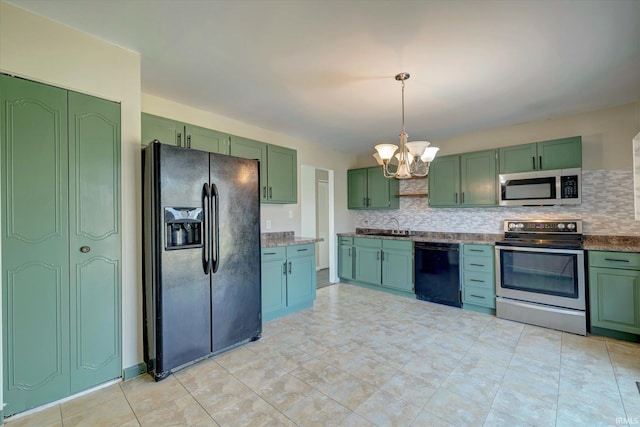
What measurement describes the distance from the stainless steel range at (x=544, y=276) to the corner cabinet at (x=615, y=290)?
9cm

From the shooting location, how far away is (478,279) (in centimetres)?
362

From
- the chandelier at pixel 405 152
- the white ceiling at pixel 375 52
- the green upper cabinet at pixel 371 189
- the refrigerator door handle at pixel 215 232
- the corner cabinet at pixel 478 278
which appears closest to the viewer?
the white ceiling at pixel 375 52

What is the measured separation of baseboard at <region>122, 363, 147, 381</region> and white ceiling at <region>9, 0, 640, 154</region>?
2.44m

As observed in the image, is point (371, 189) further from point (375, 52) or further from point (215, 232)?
point (215, 232)

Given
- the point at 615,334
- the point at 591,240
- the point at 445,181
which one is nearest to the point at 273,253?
the point at 445,181

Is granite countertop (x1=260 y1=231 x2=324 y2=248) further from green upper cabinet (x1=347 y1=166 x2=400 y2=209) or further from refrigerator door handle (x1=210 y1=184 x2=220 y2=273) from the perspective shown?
green upper cabinet (x1=347 y1=166 x2=400 y2=209)

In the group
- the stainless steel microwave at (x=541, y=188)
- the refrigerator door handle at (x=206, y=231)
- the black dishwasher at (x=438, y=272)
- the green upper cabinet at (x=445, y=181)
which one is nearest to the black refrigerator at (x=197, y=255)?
the refrigerator door handle at (x=206, y=231)

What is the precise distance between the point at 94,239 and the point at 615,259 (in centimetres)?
463

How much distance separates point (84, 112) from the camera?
6.50ft

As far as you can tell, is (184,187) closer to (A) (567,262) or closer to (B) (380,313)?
(B) (380,313)

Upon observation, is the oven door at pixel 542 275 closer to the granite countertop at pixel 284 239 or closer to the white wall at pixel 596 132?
the white wall at pixel 596 132

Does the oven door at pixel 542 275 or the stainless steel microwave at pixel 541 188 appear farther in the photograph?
the stainless steel microwave at pixel 541 188

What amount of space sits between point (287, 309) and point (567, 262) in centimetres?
319

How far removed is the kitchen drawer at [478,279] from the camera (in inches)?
139
